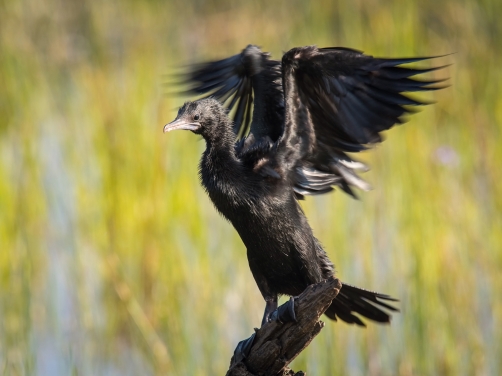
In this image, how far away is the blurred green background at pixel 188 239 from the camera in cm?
579

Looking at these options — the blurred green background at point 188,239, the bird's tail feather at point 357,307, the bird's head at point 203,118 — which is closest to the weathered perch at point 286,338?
the bird's tail feather at point 357,307

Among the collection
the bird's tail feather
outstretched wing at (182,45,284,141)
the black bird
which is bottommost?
the bird's tail feather

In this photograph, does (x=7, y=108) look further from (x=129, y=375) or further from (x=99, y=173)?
(x=129, y=375)

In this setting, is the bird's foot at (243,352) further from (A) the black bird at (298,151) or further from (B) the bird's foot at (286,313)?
(A) the black bird at (298,151)

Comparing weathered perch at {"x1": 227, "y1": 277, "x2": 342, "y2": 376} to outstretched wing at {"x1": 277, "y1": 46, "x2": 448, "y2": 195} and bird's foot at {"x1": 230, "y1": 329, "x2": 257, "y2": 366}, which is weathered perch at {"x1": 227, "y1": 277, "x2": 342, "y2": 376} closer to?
bird's foot at {"x1": 230, "y1": 329, "x2": 257, "y2": 366}

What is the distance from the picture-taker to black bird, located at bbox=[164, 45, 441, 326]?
4.40 meters

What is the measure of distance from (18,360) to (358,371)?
7.13 ft

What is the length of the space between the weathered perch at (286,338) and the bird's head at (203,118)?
980 millimetres

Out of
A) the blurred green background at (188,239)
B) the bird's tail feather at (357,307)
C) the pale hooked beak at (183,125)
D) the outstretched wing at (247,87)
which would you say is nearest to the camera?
the pale hooked beak at (183,125)

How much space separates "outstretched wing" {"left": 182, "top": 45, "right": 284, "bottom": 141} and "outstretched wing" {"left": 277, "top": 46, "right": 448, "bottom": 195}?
346 mm

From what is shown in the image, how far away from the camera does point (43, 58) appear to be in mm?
9078

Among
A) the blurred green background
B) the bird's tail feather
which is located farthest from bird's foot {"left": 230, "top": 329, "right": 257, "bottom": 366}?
the blurred green background

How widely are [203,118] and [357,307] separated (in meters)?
1.30

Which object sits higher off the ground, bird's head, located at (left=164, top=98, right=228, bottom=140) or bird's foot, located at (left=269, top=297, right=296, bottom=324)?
bird's head, located at (left=164, top=98, right=228, bottom=140)
